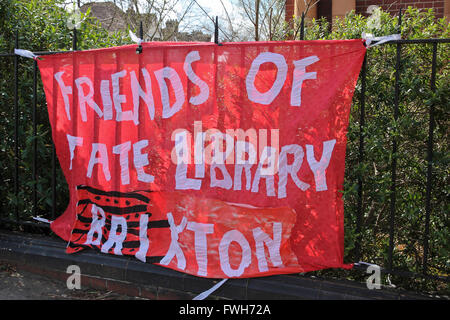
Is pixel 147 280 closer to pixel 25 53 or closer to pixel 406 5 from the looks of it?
pixel 25 53

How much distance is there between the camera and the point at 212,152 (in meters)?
3.77

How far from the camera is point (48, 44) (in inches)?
195

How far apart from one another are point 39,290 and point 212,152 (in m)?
2.07

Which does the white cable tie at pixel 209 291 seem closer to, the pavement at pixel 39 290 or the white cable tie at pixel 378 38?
the pavement at pixel 39 290

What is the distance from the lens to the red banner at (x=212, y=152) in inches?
137

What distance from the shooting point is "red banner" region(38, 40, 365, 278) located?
3.49 m

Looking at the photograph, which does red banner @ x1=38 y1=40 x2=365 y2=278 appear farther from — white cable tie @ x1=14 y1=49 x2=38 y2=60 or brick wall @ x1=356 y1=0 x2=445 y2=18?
brick wall @ x1=356 y1=0 x2=445 y2=18

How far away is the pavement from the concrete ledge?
0.06 m

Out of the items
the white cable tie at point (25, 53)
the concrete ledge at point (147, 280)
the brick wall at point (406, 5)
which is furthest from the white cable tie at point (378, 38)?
the brick wall at point (406, 5)
